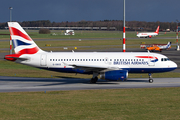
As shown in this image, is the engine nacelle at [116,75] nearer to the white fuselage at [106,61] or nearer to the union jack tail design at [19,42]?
the white fuselage at [106,61]

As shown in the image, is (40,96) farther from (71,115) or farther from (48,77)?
(48,77)

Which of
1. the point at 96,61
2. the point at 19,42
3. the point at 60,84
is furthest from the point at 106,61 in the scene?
the point at 19,42

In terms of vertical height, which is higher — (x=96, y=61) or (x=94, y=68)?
(x=96, y=61)

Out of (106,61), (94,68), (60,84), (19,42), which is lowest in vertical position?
(60,84)

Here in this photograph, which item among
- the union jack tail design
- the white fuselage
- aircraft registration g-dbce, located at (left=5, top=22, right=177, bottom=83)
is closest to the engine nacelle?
aircraft registration g-dbce, located at (left=5, top=22, right=177, bottom=83)

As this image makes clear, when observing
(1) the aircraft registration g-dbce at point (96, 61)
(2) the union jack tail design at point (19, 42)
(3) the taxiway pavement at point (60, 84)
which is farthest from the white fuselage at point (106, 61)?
(3) the taxiway pavement at point (60, 84)

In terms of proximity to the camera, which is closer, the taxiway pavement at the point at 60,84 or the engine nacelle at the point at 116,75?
the taxiway pavement at the point at 60,84

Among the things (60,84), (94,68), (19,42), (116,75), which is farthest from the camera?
(19,42)

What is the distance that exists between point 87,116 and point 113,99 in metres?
6.27

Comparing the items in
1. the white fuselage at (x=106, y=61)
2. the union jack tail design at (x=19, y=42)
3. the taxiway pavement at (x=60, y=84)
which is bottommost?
the taxiway pavement at (x=60, y=84)

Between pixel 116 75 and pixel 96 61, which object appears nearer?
pixel 116 75

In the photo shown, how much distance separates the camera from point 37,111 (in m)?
19.7

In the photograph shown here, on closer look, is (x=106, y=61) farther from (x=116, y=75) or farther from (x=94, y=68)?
(x=116, y=75)

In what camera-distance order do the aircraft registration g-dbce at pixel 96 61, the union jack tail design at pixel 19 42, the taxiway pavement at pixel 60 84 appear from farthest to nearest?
the union jack tail design at pixel 19 42
the aircraft registration g-dbce at pixel 96 61
the taxiway pavement at pixel 60 84
